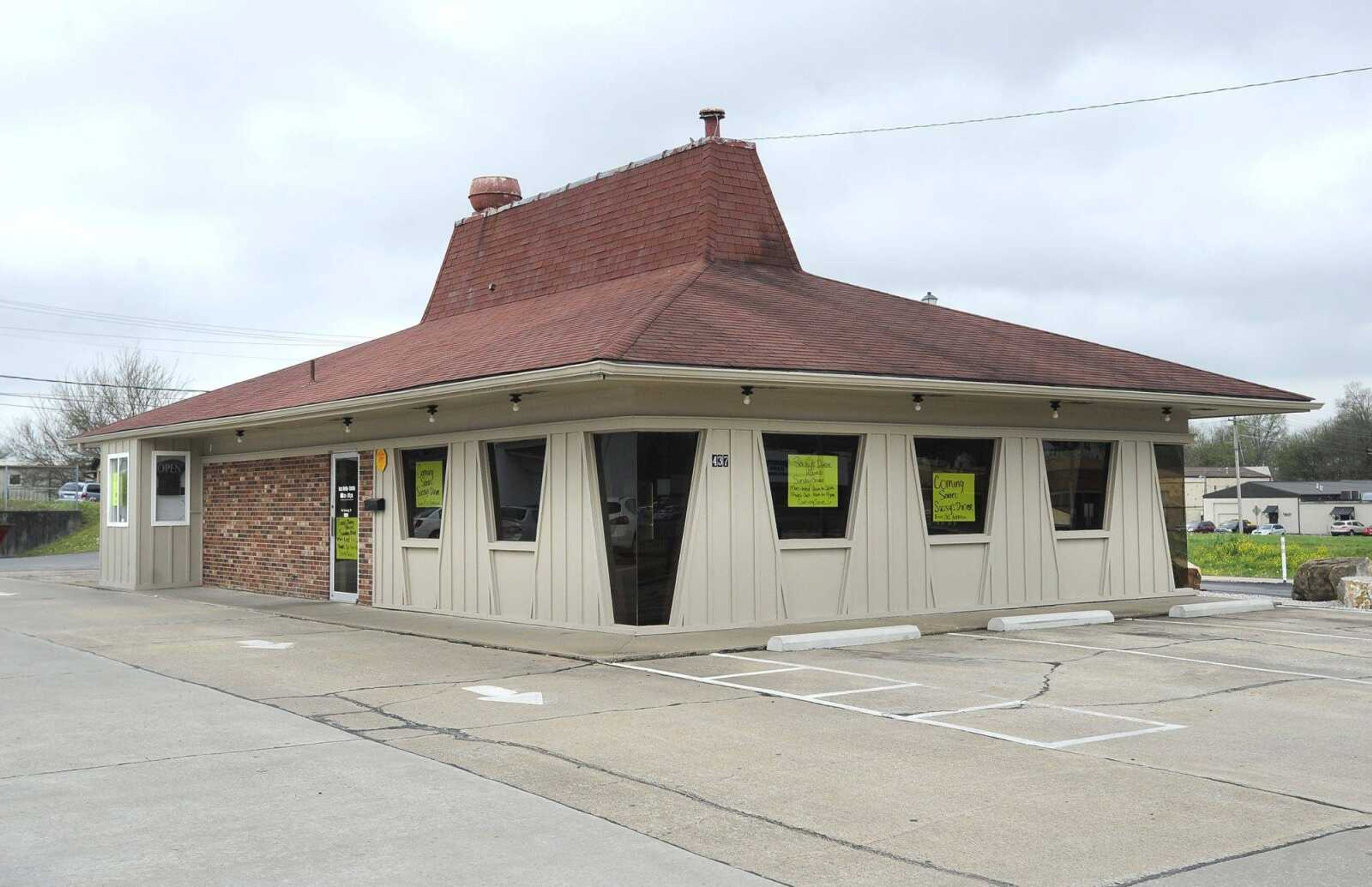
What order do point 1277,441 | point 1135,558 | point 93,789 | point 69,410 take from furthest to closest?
point 1277,441
point 69,410
point 1135,558
point 93,789

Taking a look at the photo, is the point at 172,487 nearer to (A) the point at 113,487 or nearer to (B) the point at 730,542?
(A) the point at 113,487

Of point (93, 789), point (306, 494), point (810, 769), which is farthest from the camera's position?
point (306, 494)

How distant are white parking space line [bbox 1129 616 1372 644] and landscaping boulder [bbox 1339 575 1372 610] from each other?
11.7ft

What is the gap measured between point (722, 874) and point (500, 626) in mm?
9781

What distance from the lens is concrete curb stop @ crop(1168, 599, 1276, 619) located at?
1603 centimetres

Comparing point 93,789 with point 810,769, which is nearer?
point 93,789

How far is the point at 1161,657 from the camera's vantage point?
12188 millimetres

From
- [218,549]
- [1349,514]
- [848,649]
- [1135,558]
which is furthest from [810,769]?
[1349,514]

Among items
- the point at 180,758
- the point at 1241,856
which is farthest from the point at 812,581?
the point at 1241,856

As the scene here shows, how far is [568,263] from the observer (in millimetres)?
19859

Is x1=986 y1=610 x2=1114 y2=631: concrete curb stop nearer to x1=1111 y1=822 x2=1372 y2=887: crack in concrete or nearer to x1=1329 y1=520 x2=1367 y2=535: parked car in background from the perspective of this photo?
x1=1111 y1=822 x2=1372 y2=887: crack in concrete

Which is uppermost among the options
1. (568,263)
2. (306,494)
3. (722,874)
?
(568,263)

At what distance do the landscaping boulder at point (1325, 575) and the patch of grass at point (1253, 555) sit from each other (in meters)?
8.45

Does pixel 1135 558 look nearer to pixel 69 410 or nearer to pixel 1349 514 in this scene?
pixel 69 410
